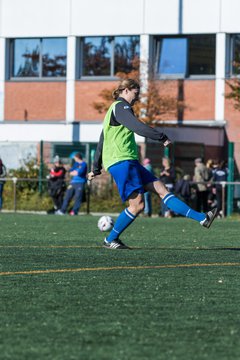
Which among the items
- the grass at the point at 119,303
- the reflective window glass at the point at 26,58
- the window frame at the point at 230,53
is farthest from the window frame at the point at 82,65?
the grass at the point at 119,303

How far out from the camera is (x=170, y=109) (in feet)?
133

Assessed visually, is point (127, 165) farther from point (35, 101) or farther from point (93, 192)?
point (35, 101)

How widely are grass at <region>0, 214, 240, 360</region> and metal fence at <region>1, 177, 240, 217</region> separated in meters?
18.4

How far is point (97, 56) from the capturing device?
4497 centimetres

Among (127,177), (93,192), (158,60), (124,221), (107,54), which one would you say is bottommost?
(93,192)

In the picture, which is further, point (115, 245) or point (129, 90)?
point (115, 245)

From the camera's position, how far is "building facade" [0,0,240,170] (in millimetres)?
41688

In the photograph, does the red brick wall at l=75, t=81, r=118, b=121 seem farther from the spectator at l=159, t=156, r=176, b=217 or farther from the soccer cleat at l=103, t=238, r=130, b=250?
the soccer cleat at l=103, t=238, r=130, b=250

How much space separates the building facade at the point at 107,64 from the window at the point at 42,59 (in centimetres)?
4

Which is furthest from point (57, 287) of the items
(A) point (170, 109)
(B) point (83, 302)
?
(A) point (170, 109)

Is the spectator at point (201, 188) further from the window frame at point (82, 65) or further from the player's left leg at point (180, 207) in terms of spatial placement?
the player's left leg at point (180, 207)

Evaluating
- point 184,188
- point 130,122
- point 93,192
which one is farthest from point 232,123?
point 130,122

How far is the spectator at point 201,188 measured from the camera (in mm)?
33750

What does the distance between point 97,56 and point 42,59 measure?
87.5 inches
